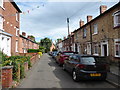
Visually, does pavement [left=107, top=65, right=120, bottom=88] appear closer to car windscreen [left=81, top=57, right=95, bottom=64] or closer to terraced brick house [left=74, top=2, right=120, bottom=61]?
car windscreen [left=81, top=57, right=95, bottom=64]

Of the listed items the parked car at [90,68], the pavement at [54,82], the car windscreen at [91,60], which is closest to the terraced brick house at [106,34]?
the car windscreen at [91,60]

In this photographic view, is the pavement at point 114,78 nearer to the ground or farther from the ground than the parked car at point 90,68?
nearer to the ground

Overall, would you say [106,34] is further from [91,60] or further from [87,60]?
[87,60]

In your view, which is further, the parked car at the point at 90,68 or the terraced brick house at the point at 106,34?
the terraced brick house at the point at 106,34

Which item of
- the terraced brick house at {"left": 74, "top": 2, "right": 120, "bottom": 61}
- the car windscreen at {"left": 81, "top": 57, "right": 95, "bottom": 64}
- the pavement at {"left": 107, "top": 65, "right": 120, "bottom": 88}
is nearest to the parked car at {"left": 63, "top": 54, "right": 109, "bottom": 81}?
the car windscreen at {"left": 81, "top": 57, "right": 95, "bottom": 64}

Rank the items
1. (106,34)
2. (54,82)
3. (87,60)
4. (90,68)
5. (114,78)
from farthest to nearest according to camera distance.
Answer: (106,34) → (114,78) → (87,60) → (54,82) → (90,68)

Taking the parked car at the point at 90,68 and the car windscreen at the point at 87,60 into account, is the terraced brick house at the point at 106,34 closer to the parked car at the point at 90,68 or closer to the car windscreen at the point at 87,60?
the parked car at the point at 90,68

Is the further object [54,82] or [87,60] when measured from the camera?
[87,60]

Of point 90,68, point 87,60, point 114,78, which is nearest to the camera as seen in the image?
point 90,68

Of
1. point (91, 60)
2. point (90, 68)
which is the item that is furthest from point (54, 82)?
point (91, 60)

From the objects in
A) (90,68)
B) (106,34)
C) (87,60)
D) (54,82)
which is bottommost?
(54,82)

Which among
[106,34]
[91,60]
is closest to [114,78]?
[91,60]

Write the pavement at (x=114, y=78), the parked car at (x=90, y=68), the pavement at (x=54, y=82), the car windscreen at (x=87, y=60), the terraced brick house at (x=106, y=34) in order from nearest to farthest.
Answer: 1. the pavement at (x=54, y=82)
2. the pavement at (x=114, y=78)
3. the parked car at (x=90, y=68)
4. the car windscreen at (x=87, y=60)
5. the terraced brick house at (x=106, y=34)

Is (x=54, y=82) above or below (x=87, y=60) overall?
below
